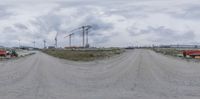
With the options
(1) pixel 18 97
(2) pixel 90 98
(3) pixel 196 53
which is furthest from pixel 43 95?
(3) pixel 196 53

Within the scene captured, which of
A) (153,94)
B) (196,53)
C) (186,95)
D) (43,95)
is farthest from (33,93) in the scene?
(196,53)

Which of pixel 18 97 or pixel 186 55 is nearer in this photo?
pixel 18 97

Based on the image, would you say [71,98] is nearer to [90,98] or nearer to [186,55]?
[90,98]

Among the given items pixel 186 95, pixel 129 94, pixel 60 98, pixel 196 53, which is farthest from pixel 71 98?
pixel 196 53

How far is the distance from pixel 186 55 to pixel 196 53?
3.23 meters

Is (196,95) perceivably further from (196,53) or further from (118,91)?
(196,53)

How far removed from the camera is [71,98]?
1716 cm

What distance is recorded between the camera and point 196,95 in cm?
1869

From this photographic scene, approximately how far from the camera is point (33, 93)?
19.0m

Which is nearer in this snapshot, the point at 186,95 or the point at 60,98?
the point at 60,98

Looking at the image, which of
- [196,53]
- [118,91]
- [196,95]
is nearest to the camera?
[196,95]

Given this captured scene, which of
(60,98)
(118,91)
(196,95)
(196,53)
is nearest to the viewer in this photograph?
(60,98)

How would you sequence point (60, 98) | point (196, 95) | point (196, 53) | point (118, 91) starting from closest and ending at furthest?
point (60, 98)
point (196, 95)
point (118, 91)
point (196, 53)

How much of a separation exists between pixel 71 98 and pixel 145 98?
119 inches
